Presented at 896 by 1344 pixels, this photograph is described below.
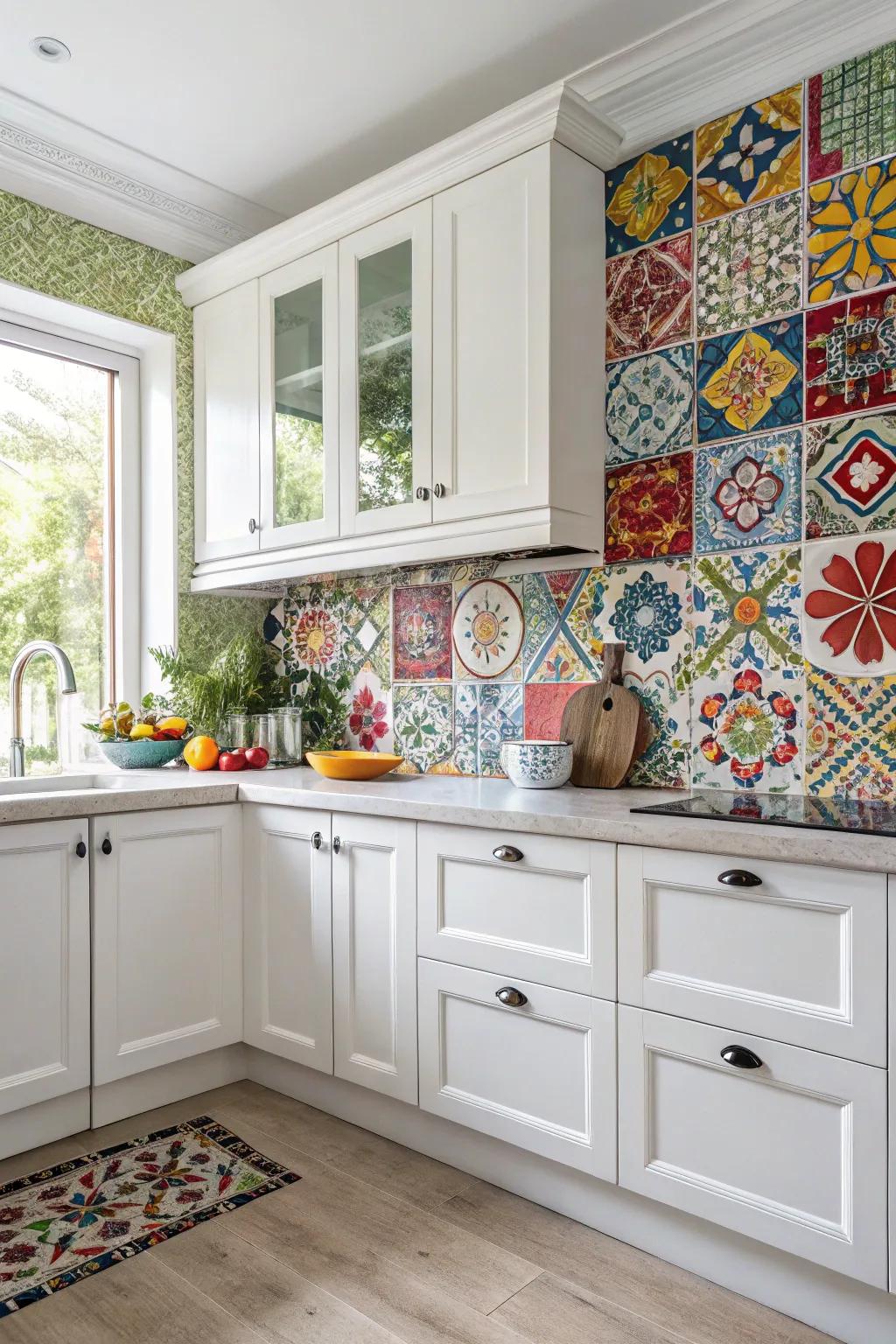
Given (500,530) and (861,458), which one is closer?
(861,458)

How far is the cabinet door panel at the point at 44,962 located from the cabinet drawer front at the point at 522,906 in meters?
0.81

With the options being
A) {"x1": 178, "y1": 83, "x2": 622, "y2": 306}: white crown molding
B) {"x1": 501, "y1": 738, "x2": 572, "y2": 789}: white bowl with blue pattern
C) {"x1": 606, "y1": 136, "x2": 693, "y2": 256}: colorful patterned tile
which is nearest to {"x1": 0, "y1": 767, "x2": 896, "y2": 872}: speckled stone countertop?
{"x1": 501, "y1": 738, "x2": 572, "y2": 789}: white bowl with blue pattern

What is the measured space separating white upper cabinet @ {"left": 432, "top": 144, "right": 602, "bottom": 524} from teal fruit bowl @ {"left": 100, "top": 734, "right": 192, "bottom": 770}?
1.13m

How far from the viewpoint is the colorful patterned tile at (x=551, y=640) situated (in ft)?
7.96

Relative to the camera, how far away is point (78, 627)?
3.05m

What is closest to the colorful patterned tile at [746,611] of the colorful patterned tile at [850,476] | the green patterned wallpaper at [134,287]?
Answer: the colorful patterned tile at [850,476]

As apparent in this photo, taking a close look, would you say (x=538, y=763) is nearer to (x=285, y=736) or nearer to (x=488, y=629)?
(x=488, y=629)

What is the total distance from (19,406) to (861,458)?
239cm

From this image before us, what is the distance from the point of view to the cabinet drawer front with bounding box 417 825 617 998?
1802 millimetres

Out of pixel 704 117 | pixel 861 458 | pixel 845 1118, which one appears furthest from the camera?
pixel 704 117

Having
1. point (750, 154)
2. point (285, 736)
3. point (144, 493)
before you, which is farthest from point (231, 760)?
point (750, 154)

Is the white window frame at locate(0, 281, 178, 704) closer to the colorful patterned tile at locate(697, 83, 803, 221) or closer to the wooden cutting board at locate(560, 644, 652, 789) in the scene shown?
the wooden cutting board at locate(560, 644, 652, 789)

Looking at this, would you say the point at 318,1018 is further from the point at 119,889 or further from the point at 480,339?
the point at 480,339

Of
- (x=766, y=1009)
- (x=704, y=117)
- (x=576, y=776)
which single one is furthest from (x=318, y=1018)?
(x=704, y=117)
